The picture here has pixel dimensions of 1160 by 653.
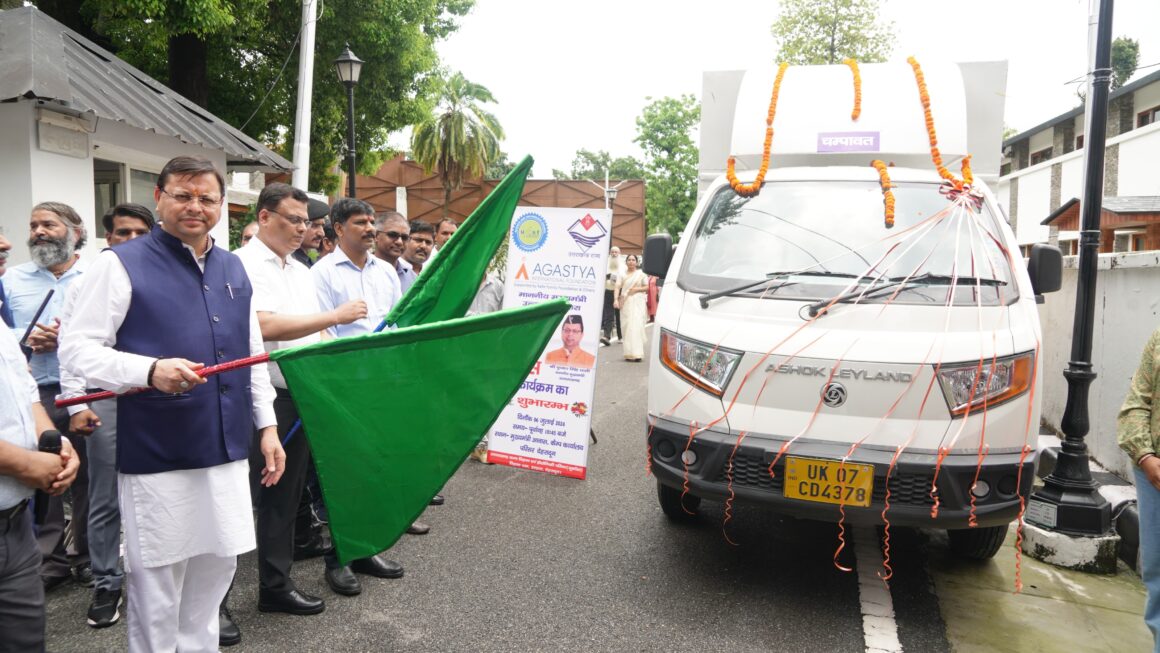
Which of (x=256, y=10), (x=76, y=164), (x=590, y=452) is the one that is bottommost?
(x=590, y=452)

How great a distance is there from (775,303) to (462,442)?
6.17ft

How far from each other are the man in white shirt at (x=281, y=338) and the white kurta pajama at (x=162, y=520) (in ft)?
1.96

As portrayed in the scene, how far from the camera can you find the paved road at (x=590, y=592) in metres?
3.38

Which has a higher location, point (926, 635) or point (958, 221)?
point (958, 221)

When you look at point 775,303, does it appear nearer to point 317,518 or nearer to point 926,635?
point 926,635

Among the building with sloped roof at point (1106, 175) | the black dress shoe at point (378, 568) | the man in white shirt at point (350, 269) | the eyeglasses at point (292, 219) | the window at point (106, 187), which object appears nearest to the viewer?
the eyeglasses at point (292, 219)

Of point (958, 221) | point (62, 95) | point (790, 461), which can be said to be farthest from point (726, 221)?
point (62, 95)

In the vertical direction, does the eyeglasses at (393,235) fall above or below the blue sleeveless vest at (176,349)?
above

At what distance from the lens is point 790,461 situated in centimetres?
343

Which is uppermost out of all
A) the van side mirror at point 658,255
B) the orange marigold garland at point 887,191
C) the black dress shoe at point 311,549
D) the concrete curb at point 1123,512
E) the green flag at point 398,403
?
the orange marigold garland at point 887,191

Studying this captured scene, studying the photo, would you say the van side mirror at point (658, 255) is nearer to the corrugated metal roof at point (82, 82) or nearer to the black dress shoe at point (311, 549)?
the black dress shoe at point (311, 549)

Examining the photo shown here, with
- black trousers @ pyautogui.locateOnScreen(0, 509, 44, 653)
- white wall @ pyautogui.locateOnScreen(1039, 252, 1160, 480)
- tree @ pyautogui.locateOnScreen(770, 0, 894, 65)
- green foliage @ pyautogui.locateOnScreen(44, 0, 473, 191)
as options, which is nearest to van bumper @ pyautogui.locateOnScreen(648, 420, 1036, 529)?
black trousers @ pyautogui.locateOnScreen(0, 509, 44, 653)

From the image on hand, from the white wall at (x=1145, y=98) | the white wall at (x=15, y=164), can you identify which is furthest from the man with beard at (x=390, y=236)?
the white wall at (x=1145, y=98)

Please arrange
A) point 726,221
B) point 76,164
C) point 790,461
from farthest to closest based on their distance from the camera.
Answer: point 76,164
point 726,221
point 790,461
